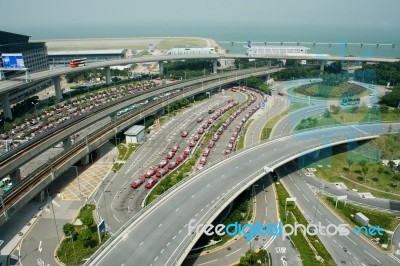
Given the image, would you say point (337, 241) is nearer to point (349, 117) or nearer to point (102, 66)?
point (349, 117)

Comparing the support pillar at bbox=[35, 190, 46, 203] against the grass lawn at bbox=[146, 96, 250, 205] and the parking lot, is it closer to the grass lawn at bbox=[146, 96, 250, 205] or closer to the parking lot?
the parking lot

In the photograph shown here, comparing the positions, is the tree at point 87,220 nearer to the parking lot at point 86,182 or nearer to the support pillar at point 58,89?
the parking lot at point 86,182

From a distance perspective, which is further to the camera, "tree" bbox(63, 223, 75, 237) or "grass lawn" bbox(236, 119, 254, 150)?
"grass lawn" bbox(236, 119, 254, 150)

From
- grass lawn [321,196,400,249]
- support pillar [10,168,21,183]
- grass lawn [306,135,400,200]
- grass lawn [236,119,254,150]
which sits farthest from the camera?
grass lawn [236,119,254,150]

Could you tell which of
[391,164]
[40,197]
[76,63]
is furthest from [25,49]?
[391,164]

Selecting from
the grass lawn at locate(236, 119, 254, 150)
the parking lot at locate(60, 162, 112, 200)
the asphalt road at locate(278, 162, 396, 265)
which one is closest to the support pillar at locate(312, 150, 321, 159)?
the asphalt road at locate(278, 162, 396, 265)

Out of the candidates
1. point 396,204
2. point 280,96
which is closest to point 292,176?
point 396,204
